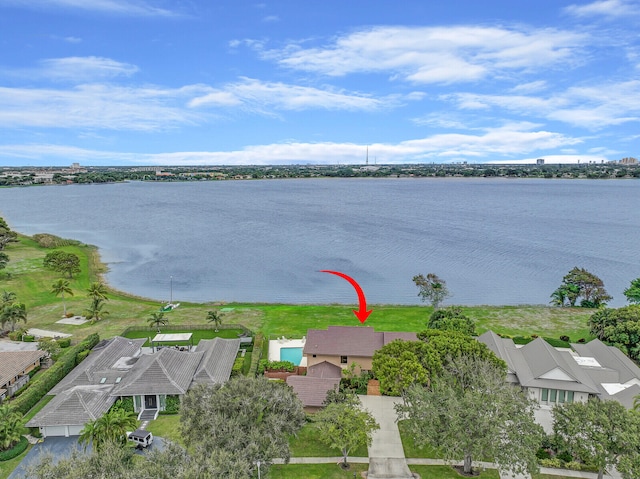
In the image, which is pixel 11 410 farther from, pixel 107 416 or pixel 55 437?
pixel 107 416

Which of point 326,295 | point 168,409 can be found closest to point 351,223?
point 326,295

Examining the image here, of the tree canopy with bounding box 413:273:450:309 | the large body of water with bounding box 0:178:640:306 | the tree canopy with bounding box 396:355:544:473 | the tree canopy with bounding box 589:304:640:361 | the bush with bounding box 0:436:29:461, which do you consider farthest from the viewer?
the large body of water with bounding box 0:178:640:306

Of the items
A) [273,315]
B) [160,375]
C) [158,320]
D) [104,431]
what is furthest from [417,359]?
[158,320]

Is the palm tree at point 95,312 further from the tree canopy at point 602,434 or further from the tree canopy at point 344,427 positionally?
the tree canopy at point 602,434

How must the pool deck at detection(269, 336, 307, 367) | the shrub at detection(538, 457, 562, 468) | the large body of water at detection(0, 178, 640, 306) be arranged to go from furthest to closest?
the large body of water at detection(0, 178, 640, 306), the pool deck at detection(269, 336, 307, 367), the shrub at detection(538, 457, 562, 468)

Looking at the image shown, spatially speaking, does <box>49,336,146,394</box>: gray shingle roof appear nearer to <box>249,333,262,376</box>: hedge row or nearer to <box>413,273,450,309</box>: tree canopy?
<box>249,333,262,376</box>: hedge row

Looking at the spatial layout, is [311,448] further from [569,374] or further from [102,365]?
[569,374]

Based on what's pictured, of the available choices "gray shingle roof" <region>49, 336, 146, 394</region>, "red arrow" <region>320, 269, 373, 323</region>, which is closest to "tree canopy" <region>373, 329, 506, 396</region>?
"red arrow" <region>320, 269, 373, 323</region>

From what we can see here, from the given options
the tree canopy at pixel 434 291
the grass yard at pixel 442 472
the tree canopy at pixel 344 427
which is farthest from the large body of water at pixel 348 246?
the grass yard at pixel 442 472
